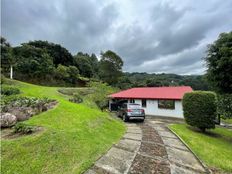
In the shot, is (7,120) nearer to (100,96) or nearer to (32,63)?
(100,96)

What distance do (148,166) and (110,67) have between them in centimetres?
4357

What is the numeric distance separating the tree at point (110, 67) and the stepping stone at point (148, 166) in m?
42.2

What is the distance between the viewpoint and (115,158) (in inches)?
231

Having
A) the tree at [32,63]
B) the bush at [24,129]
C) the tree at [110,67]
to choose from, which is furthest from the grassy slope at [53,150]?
the tree at [110,67]

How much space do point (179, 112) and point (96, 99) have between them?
1068 cm

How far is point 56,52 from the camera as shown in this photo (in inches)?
1781

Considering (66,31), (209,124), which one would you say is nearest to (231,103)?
(209,124)

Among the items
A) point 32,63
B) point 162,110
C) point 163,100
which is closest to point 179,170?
point 162,110

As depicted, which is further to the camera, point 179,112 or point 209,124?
point 179,112

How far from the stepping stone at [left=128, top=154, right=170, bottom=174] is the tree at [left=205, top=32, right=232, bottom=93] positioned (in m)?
8.08

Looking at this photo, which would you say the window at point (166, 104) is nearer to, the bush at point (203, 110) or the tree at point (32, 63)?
the bush at point (203, 110)

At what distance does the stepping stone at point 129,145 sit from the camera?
7095 millimetres

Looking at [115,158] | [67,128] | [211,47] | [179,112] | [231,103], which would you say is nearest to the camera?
[115,158]

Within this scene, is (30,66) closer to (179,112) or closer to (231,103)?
(179,112)
